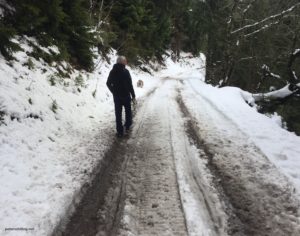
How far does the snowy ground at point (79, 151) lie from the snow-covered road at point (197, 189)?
3cm

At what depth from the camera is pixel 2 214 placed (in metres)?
4.43

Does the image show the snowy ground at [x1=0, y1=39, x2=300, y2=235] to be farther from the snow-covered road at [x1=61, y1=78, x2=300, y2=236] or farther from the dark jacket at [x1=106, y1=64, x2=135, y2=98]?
the dark jacket at [x1=106, y1=64, x2=135, y2=98]

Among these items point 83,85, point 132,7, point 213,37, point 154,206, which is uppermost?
point 132,7

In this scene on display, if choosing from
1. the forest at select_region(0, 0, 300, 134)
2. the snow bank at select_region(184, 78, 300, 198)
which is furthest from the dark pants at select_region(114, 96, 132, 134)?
the snow bank at select_region(184, 78, 300, 198)

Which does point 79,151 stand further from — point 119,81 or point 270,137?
point 270,137

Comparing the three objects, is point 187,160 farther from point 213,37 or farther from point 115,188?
point 213,37

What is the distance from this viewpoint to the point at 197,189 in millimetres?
5344

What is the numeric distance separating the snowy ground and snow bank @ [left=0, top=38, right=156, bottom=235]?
0.05 feet

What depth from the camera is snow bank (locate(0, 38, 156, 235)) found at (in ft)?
15.4

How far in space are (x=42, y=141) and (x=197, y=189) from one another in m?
3.66

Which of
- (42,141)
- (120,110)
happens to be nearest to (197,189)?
(42,141)

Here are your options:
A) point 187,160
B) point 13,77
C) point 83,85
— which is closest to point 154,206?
point 187,160

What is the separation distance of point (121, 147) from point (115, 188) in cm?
233

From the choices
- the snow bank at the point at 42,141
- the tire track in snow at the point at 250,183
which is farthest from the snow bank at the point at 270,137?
the snow bank at the point at 42,141
